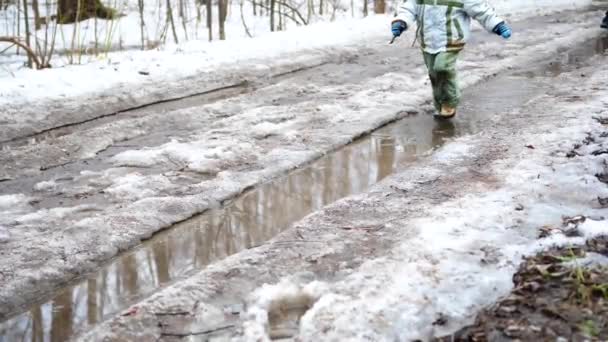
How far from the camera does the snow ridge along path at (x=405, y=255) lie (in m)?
3.06

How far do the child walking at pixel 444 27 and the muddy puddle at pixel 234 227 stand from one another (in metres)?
0.45

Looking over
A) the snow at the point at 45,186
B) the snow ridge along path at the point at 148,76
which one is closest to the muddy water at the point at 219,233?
the snow at the point at 45,186

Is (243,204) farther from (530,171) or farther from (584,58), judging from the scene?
(584,58)

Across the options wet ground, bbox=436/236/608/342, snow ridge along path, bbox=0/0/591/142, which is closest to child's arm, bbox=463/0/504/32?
wet ground, bbox=436/236/608/342

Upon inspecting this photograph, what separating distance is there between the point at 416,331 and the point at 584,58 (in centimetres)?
794

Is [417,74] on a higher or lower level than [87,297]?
higher

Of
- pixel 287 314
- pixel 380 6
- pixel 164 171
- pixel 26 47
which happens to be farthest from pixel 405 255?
pixel 380 6

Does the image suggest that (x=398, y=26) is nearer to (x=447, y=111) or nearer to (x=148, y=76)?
(x=447, y=111)

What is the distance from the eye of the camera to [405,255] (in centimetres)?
365

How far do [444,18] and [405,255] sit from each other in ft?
10.9

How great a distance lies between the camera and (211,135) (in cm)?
612

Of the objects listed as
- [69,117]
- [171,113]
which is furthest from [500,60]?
[69,117]

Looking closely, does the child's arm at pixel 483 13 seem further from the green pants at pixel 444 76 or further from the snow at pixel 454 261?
the snow at pixel 454 261

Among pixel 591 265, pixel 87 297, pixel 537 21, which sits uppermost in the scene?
pixel 537 21
